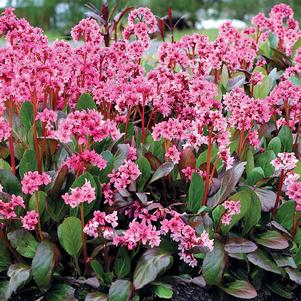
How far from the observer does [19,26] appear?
3.01 metres

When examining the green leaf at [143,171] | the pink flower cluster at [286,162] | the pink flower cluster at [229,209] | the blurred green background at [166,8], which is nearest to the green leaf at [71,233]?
the green leaf at [143,171]

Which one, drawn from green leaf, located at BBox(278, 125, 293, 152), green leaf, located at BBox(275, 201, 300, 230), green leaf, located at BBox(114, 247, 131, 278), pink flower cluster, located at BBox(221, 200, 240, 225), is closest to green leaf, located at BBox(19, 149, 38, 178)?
green leaf, located at BBox(114, 247, 131, 278)

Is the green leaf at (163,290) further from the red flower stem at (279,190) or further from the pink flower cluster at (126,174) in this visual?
the red flower stem at (279,190)

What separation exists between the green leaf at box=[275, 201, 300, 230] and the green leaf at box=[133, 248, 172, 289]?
51cm

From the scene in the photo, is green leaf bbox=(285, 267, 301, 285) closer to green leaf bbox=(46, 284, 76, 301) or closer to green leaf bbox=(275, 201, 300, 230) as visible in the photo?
green leaf bbox=(275, 201, 300, 230)

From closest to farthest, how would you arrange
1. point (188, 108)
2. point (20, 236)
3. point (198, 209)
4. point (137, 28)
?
point (20, 236)
point (198, 209)
point (188, 108)
point (137, 28)

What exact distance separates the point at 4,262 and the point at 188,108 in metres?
0.92

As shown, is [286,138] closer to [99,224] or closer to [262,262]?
[262,262]

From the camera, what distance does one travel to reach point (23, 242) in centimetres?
245

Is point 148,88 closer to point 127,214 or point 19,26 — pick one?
point 127,214

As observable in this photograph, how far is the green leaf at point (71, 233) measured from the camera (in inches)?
94.0

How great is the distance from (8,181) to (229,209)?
789 mm

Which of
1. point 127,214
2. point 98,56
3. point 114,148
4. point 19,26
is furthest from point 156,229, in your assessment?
point 19,26

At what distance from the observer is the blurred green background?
1753 centimetres
